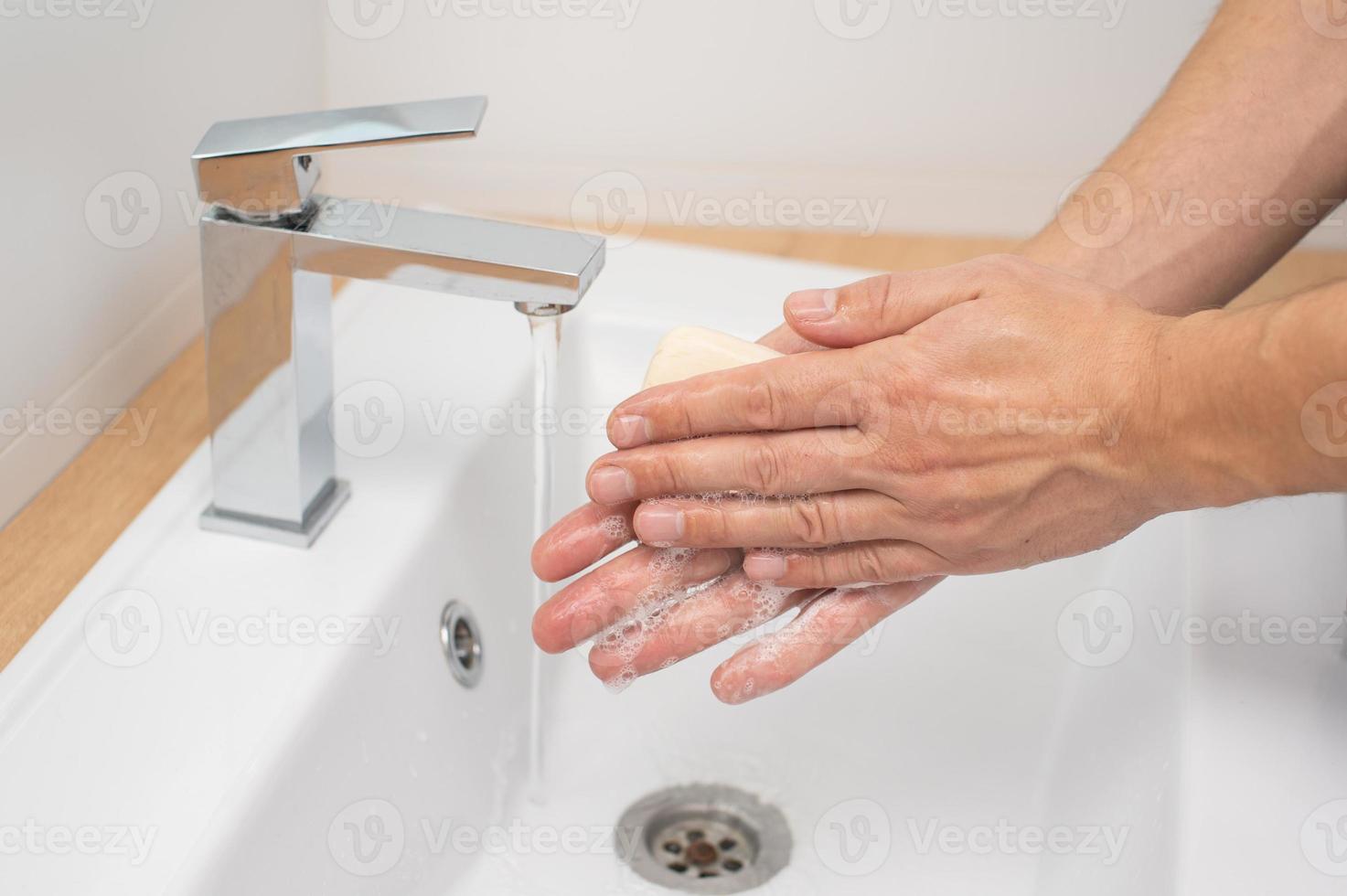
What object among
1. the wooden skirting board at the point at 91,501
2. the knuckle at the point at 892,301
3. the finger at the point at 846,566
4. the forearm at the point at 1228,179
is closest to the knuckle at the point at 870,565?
the finger at the point at 846,566

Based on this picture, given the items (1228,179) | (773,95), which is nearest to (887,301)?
(1228,179)

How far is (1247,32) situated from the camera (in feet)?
2.31

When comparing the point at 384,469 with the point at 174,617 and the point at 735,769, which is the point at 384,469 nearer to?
the point at 174,617

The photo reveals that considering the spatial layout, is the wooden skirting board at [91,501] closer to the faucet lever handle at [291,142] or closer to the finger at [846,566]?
the faucet lever handle at [291,142]

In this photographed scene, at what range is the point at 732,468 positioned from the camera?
57cm

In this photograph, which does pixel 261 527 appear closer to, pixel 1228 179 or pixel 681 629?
pixel 681 629

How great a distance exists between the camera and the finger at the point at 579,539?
597 millimetres

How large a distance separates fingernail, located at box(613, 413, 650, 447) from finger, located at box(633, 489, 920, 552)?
29 millimetres

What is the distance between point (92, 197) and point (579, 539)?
32cm

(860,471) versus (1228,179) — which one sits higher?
(1228,179)

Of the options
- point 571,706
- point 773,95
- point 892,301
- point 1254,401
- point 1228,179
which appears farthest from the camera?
point 773,95

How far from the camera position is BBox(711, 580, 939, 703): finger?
1.96 feet

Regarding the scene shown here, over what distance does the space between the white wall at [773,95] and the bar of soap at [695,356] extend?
18.1 inches

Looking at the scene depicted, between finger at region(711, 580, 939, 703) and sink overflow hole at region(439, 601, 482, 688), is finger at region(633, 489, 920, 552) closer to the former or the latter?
finger at region(711, 580, 939, 703)
